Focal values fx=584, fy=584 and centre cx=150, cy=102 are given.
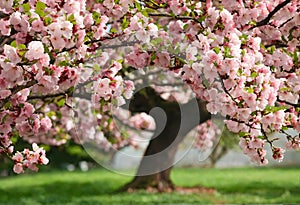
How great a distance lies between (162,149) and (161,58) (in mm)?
9156

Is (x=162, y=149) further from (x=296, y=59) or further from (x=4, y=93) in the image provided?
(x=4, y=93)

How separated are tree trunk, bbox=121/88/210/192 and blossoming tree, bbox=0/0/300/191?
625 cm

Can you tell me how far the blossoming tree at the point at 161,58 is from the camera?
4688 millimetres

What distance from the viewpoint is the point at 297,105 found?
602cm

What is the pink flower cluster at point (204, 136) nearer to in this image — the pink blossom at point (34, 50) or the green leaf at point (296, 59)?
the green leaf at point (296, 59)

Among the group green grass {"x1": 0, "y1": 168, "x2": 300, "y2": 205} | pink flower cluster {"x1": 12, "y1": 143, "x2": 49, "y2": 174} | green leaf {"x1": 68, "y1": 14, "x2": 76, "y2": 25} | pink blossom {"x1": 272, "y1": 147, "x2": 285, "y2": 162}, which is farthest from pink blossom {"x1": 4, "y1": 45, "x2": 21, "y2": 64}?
green grass {"x1": 0, "y1": 168, "x2": 300, "y2": 205}

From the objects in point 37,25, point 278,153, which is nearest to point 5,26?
point 37,25

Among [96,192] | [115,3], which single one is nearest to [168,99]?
[96,192]

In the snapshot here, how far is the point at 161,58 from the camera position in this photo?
18.5 ft

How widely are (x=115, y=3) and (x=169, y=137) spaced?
9.40 metres

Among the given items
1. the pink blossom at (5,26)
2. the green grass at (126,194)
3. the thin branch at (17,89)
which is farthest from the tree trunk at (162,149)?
the pink blossom at (5,26)

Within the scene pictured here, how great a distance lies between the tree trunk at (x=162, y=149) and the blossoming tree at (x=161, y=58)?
625 cm

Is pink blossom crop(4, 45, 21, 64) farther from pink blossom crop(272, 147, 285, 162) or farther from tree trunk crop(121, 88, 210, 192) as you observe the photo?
tree trunk crop(121, 88, 210, 192)

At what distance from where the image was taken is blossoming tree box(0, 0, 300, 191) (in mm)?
4688
